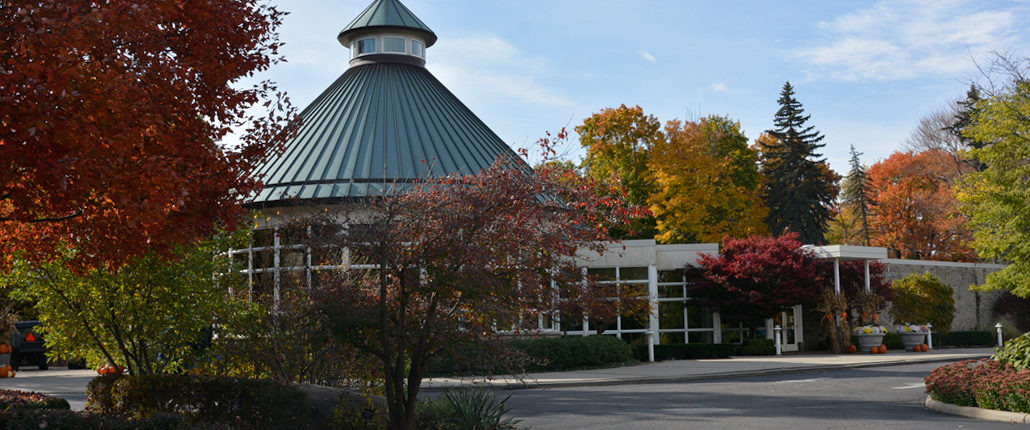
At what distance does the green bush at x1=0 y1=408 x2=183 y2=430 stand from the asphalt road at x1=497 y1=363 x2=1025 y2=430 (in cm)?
507

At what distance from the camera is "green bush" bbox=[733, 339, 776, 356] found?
3005cm

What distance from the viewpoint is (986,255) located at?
20.2 meters

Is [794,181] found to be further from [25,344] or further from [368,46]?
[25,344]

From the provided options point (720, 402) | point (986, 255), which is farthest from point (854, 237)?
point (720, 402)

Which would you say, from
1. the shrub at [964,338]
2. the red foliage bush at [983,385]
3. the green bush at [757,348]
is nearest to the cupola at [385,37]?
the green bush at [757,348]

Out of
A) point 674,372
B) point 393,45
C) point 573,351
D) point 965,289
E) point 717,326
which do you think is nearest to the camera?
point 674,372

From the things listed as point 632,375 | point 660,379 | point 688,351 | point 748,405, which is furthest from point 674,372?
point 688,351

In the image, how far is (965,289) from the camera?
39406 millimetres

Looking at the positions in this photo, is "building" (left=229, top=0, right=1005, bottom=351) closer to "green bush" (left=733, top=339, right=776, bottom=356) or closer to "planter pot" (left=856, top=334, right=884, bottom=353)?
"green bush" (left=733, top=339, right=776, bottom=356)

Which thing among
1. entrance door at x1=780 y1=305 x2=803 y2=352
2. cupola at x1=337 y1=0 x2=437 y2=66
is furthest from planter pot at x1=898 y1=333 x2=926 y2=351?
cupola at x1=337 y1=0 x2=437 y2=66

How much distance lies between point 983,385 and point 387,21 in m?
25.8

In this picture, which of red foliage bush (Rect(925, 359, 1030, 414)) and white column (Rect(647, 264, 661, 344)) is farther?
white column (Rect(647, 264, 661, 344))

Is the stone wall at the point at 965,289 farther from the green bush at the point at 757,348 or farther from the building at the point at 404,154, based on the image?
the green bush at the point at 757,348

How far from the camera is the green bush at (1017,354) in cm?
1330
